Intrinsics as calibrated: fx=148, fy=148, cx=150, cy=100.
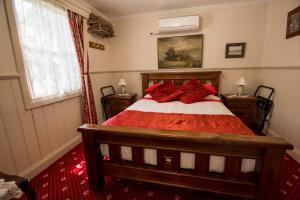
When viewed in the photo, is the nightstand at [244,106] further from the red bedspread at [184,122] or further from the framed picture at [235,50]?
the red bedspread at [184,122]

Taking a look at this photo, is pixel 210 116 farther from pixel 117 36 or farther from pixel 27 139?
pixel 117 36

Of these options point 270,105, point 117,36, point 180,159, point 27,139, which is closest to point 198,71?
point 270,105

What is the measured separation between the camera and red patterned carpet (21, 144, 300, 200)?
1470mm

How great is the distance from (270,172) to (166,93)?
6.49ft

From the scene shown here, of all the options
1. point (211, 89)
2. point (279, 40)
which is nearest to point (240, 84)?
point (211, 89)

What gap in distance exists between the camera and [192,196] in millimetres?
1460

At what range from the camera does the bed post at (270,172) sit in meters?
1.06

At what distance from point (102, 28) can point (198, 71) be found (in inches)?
85.1

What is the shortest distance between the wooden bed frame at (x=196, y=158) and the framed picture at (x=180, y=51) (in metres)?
2.35

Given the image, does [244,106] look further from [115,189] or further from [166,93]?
[115,189]

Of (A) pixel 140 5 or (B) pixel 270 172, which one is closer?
(B) pixel 270 172

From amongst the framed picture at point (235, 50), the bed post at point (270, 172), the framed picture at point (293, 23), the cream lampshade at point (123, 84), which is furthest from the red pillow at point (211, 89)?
the bed post at point (270, 172)

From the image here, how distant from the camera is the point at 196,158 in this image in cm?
122

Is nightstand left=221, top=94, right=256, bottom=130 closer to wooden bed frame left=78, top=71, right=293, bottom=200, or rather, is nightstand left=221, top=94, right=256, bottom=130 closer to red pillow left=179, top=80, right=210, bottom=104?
red pillow left=179, top=80, right=210, bottom=104
